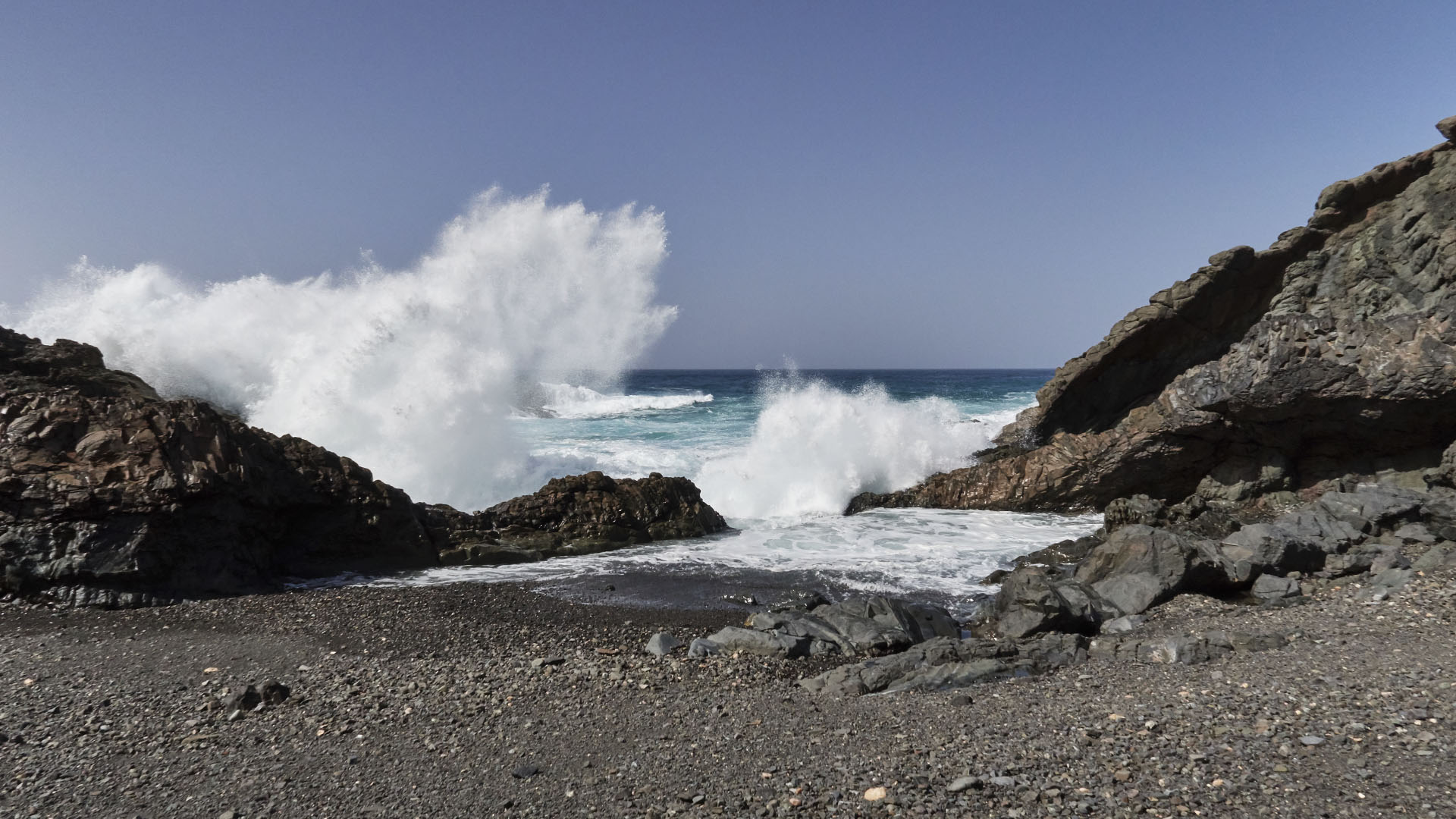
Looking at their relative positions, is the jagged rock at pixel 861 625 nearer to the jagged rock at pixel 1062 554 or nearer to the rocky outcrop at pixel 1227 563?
the rocky outcrop at pixel 1227 563

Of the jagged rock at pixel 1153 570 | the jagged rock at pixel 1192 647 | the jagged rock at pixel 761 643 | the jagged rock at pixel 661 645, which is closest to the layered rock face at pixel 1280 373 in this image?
the jagged rock at pixel 1153 570

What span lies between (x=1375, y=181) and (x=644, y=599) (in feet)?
42.1

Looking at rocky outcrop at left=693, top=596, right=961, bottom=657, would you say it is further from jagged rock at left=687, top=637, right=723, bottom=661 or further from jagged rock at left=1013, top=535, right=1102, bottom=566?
jagged rock at left=1013, top=535, right=1102, bottom=566

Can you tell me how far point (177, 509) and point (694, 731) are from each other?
21.9 ft

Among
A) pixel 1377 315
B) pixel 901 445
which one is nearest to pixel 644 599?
pixel 901 445

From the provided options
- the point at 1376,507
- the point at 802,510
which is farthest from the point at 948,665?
the point at 802,510

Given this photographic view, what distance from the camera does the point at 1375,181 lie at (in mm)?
11914

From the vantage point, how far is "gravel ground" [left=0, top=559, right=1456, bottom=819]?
363 cm

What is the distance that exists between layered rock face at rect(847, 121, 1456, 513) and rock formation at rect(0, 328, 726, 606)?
8052mm

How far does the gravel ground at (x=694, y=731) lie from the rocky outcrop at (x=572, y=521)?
422 cm

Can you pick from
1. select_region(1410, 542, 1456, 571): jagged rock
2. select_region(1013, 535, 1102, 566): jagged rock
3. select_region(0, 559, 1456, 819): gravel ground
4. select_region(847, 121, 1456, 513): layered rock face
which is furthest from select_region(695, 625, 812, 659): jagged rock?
select_region(847, 121, 1456, 513): layered rock face

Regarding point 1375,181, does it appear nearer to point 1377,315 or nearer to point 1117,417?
point 1377,315

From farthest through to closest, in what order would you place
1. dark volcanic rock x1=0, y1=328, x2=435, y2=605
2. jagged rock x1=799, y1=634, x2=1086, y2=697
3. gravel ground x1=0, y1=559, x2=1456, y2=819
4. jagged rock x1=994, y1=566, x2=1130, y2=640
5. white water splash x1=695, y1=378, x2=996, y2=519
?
white water splash x1=695, y1=378, x2=996, y2=519, dark volcanic rock x1=0, y1=328, x2=435, y2=605, jagged rock x1=994, y1=566, x2=1130, y2=640, jagged rock x1=799, y1=634, x2=1086, y2=697, gravel ground x1=0, y1=559, x2=1456, y2=819

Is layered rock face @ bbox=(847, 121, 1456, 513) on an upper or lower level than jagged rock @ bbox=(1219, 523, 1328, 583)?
upper
